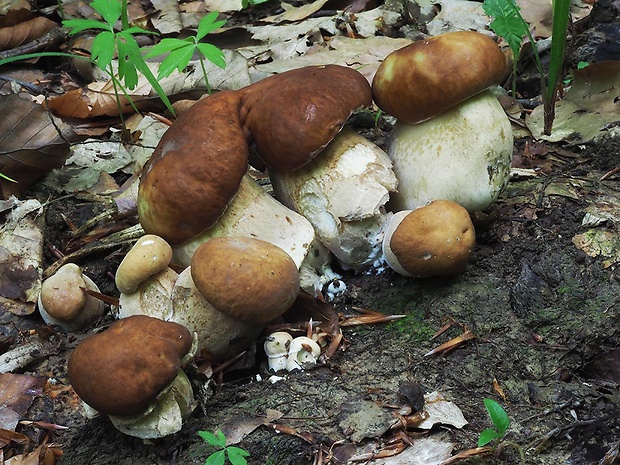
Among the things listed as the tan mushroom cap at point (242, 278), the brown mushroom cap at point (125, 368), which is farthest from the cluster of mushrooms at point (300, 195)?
the brown mushroom cap at point (125, 368)

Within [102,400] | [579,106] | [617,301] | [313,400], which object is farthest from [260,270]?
[579,106]

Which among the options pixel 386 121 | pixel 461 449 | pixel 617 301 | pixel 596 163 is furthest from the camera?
pixel 386 121

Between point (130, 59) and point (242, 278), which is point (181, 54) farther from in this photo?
point (242, 278)

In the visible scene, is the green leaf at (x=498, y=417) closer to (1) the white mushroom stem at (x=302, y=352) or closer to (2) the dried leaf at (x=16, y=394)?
(1) the white mushroom stem at (x=302, y=352)

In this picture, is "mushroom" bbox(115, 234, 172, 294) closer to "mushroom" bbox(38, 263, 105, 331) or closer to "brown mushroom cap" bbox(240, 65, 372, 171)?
"mushroom" bbox(38, 263, 105, 331)

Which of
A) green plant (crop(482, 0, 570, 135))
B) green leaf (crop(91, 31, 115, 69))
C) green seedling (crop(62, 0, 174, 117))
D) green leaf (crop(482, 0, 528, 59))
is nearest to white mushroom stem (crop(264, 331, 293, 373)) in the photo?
green seedling (crop(62, 0, 174, 117))

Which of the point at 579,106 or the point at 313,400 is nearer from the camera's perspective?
the point at 313,400

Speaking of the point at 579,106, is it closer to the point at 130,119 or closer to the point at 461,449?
the point at 461,449
